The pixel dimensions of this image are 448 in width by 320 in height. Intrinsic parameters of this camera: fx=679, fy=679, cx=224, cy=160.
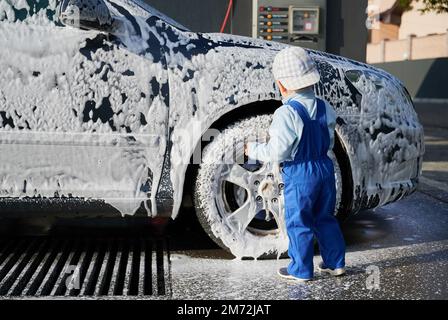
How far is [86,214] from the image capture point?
3.61m

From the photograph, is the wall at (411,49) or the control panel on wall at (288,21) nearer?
the control panel on wall at (288,21)

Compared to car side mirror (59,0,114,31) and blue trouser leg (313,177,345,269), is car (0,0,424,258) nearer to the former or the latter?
car side mirror (59,0,114,31)

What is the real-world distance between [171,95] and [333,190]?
97 cm

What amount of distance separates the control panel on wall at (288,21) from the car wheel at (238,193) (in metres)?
3.39

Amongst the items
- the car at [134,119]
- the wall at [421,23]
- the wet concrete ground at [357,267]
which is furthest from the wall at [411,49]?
the car at [134,119]

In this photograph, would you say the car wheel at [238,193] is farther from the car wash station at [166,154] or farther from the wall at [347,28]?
the wall at [347,28]

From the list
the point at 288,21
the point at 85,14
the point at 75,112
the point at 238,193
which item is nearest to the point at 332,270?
the point at 238,193

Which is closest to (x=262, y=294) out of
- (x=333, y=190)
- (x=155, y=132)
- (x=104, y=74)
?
(x=333, y=190)

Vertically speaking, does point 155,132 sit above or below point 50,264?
above

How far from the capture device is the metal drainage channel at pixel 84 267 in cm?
326

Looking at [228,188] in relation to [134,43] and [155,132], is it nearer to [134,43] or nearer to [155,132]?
[155,132]
